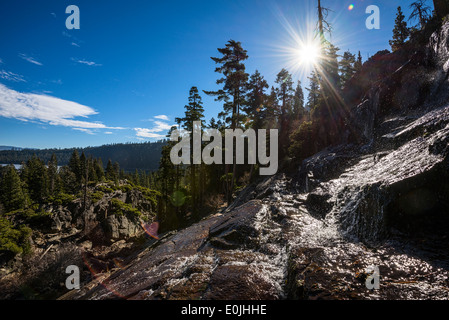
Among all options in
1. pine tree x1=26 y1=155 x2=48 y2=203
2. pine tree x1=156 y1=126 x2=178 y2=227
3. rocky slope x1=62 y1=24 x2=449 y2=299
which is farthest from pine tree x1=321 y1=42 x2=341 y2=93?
pine tree x1=26 y1=155 x2=48 y2=203

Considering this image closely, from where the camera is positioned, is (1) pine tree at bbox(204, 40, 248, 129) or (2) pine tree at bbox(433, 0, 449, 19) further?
(1) pine tree at bbox(204, 40, 248, 129)

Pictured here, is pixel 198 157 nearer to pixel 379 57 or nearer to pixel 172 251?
pixel 172 251

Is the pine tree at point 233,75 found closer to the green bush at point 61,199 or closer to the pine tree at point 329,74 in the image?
the pine tree at point 329,74

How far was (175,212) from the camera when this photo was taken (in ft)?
94.0

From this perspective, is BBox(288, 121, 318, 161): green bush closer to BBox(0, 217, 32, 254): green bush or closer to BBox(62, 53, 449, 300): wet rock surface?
BBox(62, 53, 449, 300): wet rock surface

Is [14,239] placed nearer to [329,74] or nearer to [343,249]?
[343,249]

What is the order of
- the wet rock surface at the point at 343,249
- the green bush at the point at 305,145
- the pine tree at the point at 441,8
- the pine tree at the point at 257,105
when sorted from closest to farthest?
the wet rock surface at the point at 343,249
the pine tree at the point at 441,8
the green bush at the point at 305,145
the pine tree at the point at 257,105

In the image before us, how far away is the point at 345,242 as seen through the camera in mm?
4953

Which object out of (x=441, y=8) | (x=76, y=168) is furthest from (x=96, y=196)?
(x=441, y=8)

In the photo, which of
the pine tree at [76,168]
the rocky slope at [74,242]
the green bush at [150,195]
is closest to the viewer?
the rocky slope at [74,242]

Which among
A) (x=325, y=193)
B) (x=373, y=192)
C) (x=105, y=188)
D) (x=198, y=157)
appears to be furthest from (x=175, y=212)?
(x=373, y=192)

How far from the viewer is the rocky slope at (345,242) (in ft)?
11.2

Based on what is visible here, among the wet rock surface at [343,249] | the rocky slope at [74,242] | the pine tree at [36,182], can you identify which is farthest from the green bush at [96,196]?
the wet rock surface at [343,249]

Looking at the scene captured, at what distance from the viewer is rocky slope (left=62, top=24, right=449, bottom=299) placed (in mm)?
3420
